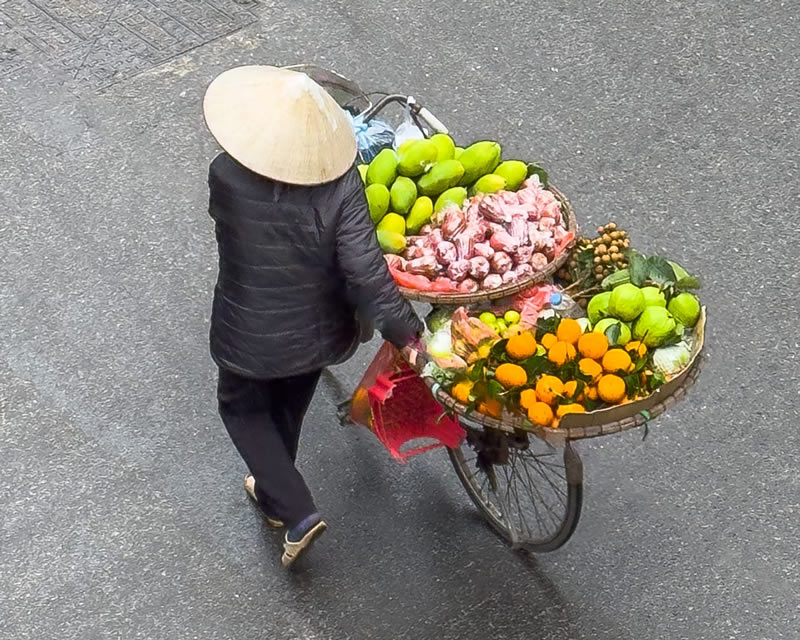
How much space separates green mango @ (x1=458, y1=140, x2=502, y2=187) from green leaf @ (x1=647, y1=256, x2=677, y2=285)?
66 centimetres

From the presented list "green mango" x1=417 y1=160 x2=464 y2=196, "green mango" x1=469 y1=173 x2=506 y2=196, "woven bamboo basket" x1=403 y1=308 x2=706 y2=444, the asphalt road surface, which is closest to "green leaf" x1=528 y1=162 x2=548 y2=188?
"green mango" x1=469 y1=173 x2=506 y2=196

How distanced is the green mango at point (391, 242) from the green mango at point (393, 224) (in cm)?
2

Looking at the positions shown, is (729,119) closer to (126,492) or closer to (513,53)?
(513,53)

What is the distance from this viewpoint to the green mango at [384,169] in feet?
11.5

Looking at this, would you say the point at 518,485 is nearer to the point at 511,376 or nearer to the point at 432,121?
the point at 511,376

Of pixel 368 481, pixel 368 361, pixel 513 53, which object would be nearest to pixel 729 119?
pixel 513 53

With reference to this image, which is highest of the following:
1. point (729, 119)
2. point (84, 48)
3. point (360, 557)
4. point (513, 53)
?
point (729, 119)

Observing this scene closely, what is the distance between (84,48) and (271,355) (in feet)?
11.5

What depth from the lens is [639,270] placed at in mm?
3234

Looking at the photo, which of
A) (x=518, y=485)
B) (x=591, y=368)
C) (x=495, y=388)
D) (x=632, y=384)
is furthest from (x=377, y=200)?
(x=518, y=485)

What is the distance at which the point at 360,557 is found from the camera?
3.98m

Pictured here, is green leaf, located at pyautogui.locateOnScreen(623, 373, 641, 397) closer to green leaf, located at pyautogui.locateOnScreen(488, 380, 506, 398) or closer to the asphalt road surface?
green leaf, located at pyautogui.locateOnScreen(488, 380, 506, 398)

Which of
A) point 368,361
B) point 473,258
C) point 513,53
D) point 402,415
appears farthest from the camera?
point 513,53

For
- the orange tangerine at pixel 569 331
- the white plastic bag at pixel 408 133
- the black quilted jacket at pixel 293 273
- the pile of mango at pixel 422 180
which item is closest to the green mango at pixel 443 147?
the pile of mango at pixel 422 180
